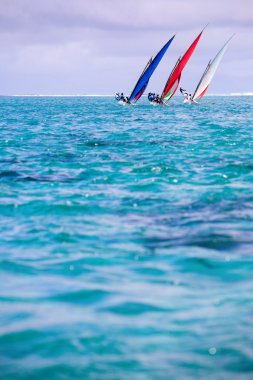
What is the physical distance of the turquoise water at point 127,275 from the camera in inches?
201

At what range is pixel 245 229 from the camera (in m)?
9.26

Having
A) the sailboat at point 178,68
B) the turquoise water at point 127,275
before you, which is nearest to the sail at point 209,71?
the sailboat at point 178,68

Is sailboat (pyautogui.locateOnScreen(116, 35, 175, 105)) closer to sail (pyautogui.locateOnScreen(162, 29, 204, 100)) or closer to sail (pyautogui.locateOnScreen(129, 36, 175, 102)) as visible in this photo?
sail (pyautogui.locateOnScreen(129, 36, 175, 102))

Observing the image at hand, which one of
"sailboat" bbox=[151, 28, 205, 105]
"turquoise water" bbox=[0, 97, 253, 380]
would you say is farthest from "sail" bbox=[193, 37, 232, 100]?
"turquoise water" bbox=[0, 97, 253, 380]

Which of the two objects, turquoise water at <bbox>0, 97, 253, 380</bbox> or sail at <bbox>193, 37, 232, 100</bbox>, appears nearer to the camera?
turquoise water at <bbox>0, 97, 253, 380</bbox>

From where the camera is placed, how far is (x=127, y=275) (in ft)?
24.0

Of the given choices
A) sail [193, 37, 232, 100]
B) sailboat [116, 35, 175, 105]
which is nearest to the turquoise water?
sailboat [116, 35, 175, 105]

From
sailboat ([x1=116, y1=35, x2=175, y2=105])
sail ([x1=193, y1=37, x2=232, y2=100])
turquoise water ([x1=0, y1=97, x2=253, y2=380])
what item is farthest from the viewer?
sail ([x1=193, y1=37, x2=232, y2=100])

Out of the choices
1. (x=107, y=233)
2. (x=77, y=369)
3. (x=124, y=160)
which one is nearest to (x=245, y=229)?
(x=107, y=233)

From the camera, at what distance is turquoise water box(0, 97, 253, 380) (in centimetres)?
510

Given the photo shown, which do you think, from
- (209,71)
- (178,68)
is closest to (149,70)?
(178,68)

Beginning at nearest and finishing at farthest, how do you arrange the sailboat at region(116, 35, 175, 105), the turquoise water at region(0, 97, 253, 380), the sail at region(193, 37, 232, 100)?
the turquoise water at region(0, 97, 253, 380), the sailboat at region(116, 35, 175, 105), the sail at region(193, 37, 232, 100)

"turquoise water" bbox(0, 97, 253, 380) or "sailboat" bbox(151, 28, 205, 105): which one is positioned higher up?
"sailboat" bbox(151, 28, 205, 105)

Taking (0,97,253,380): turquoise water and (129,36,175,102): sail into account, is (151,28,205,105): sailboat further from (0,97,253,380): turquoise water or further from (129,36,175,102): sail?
(0,97,253,380): turquoise water
